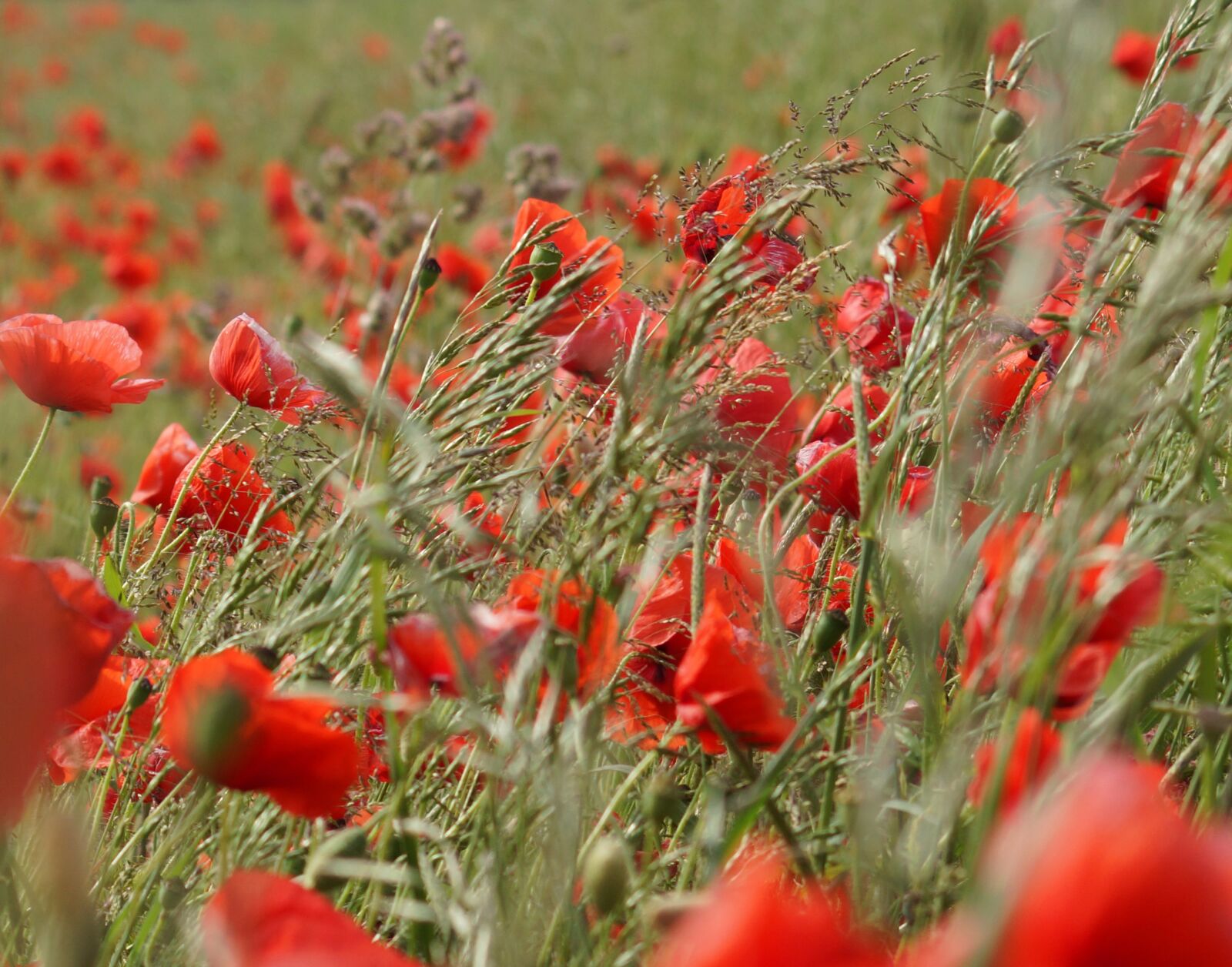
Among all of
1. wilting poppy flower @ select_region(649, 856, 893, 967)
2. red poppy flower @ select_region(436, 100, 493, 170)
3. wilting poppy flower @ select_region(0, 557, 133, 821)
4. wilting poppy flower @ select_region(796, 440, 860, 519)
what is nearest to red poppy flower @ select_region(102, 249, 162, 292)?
red poppy flower @ select_region(436, 100, 493, 170)

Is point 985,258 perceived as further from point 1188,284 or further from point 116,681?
point 116,681

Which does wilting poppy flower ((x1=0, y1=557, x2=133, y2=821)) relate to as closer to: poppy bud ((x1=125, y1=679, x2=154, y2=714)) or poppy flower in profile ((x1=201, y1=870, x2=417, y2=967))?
poppy flower in profile ((x1=201, y1=870, x2=417, y2=967))

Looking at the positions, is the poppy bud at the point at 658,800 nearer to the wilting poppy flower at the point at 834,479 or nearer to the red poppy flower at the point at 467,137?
the wilting poppy flower at the point at 834,479

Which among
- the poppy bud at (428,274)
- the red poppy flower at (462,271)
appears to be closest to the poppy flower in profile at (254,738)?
the poppy bud at (428,274)

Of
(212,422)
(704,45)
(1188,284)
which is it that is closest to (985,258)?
(1188,284)

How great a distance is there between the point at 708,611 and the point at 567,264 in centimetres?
38

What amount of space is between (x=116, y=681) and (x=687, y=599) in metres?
0.39

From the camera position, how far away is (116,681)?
827mm

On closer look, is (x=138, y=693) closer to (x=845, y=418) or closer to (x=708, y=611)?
(x=708, y=611)

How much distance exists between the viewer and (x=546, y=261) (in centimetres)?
99

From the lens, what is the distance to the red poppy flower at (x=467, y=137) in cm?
257

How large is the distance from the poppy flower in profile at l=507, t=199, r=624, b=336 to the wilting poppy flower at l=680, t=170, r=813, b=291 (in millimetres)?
65

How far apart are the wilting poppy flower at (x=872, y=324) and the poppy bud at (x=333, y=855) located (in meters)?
0.58

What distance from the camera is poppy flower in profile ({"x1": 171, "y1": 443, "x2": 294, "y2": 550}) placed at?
40.9 inches
